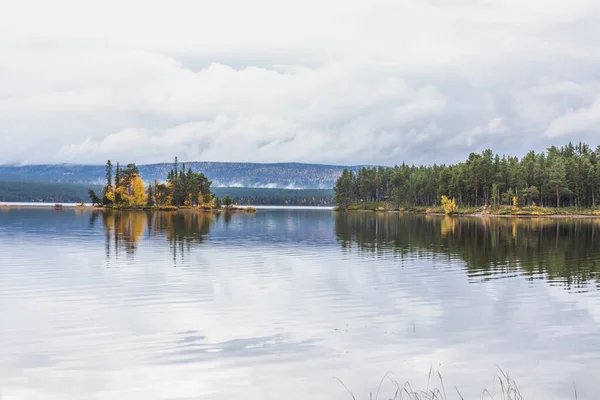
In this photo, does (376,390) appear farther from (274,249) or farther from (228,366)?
(274,249)

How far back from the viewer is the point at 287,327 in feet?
92.1

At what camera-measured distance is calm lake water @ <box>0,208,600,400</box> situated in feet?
66.2

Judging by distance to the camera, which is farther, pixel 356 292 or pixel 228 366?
pixel 356 292

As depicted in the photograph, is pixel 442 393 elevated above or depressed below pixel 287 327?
below

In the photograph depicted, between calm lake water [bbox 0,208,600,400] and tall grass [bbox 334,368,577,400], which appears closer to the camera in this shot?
tall grass [bbox 334,368,577,400]

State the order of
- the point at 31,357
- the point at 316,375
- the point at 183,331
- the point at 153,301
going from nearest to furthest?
the point at 316,375, the point at 31,357, the point at 183,331, the point at 153,301

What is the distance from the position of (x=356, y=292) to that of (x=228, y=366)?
17.3 meters

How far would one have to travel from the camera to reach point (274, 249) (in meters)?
68.9

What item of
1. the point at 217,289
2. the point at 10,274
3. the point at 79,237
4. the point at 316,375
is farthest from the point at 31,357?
the point at 79,237

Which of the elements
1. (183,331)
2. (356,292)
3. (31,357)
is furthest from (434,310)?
(31,357)

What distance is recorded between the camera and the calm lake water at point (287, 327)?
2019 centimetres

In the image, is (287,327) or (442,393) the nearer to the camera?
(442,393)

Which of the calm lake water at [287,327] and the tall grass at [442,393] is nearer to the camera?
the tall grass at [442,393]

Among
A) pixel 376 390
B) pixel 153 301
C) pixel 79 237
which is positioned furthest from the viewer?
pixel 79 237
